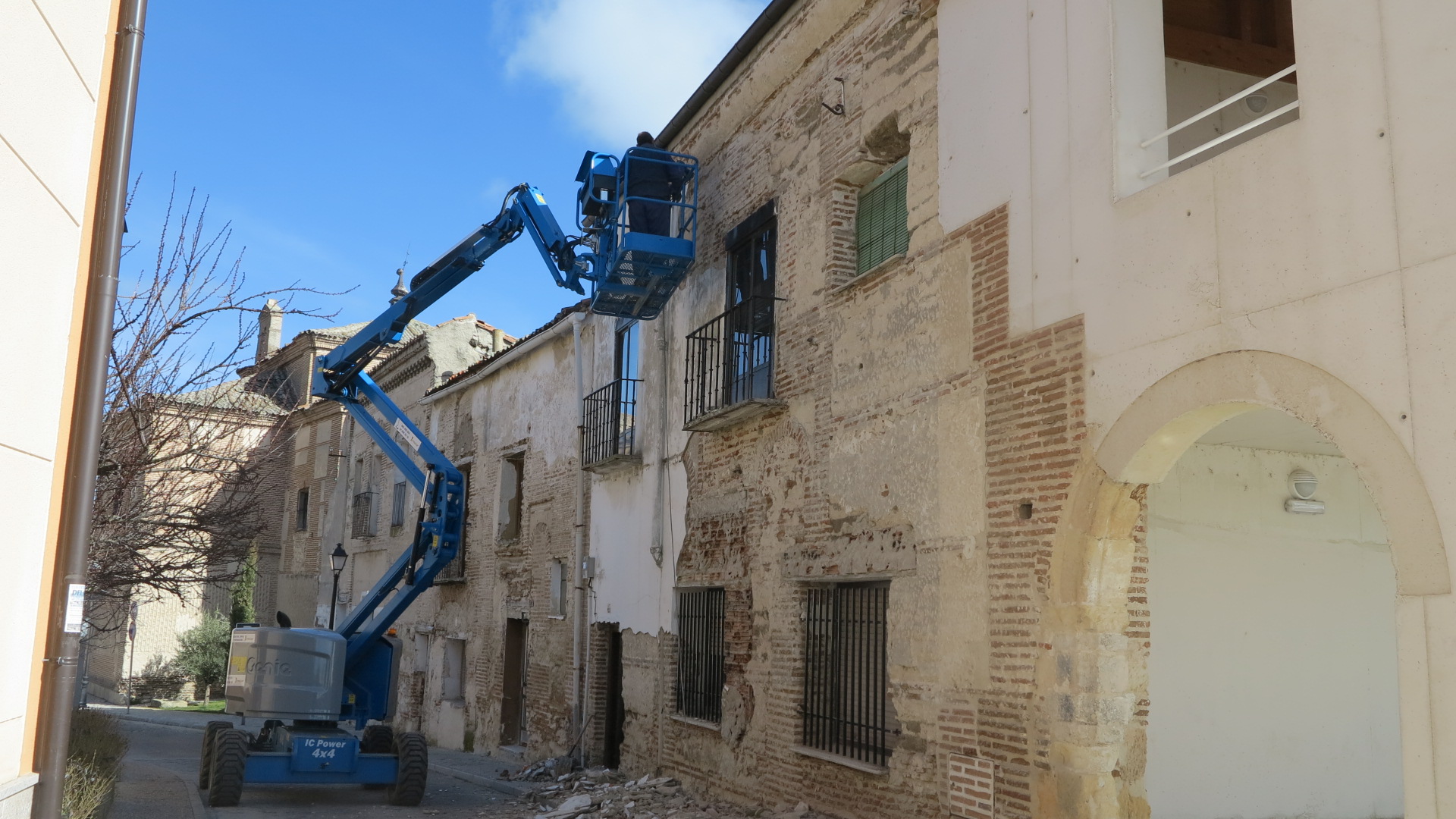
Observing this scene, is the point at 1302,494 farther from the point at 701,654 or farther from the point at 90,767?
the point at 90,767

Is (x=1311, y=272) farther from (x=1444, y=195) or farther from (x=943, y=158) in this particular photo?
(x=943, y=158)

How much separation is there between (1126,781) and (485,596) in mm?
13375

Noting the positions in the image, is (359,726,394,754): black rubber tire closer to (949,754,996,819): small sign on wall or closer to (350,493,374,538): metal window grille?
(949,754,996,819): small sign on wall

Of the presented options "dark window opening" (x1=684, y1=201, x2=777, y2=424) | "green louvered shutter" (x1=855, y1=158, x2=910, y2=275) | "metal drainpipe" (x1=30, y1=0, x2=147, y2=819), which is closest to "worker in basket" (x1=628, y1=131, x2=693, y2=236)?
"dark window opening" (x1=684, y1=201, x2=777, y2=424)

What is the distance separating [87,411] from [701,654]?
7.55 m

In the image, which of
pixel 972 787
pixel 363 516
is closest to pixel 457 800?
pixel 972 787

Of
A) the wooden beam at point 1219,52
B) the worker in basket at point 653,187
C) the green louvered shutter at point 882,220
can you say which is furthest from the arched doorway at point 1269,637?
the worker in basket at point 653,187

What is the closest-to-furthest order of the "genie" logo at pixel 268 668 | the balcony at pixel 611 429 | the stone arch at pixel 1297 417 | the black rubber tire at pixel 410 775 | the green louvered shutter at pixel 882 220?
the stone arch at pixel 1297 417, the green louvered shutter at pixel 882 220, the black rubber tire at pixel 410 775, the "genie" logo at pixel 268 668, the balcony at pixel 611 429

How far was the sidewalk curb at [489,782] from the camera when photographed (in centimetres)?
1370

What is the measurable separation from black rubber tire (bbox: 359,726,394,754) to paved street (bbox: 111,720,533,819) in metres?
0.48

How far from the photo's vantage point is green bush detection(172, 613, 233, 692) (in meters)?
31.1

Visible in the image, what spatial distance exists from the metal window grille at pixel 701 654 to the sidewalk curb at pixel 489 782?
2.59m

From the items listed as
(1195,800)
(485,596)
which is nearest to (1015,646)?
(1195,800)

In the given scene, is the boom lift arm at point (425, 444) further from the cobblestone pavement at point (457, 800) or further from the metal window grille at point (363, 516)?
the metal window grille at point (363, 516)
